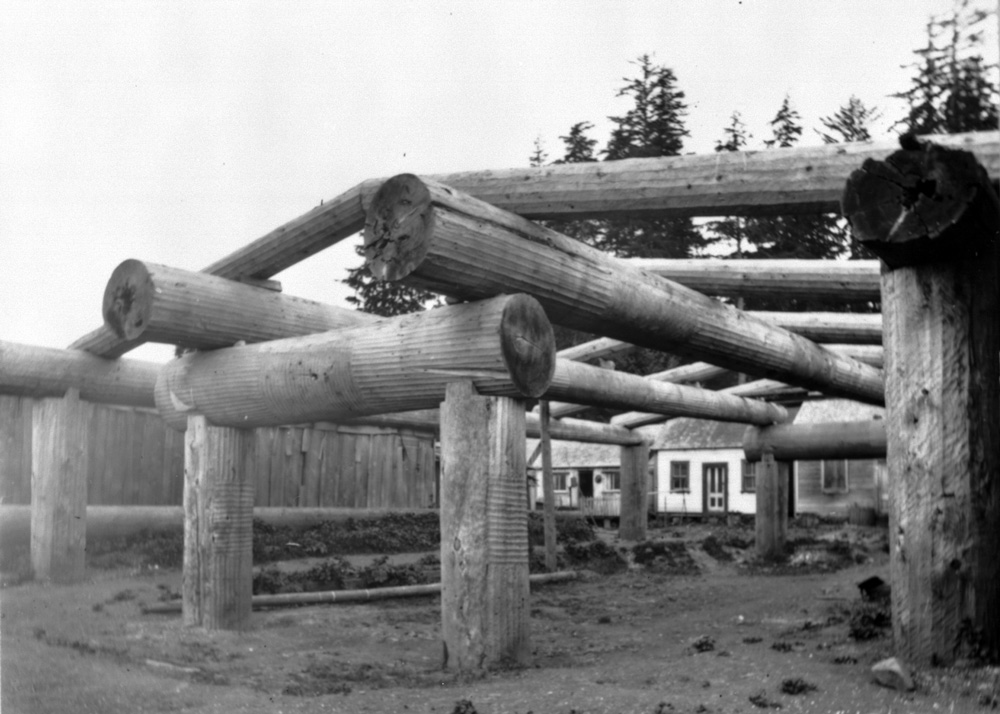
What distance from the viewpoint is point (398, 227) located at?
5.11 metres

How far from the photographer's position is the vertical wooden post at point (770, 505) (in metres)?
15.9

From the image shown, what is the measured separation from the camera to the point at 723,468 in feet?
107

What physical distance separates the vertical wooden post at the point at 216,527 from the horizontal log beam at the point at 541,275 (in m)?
3.05

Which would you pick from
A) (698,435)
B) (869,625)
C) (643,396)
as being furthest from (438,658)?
(698,435)

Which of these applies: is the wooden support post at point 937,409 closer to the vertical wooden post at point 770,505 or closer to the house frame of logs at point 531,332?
the house frame of logs at point 531,332

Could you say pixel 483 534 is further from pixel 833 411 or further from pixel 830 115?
pixel 833 411

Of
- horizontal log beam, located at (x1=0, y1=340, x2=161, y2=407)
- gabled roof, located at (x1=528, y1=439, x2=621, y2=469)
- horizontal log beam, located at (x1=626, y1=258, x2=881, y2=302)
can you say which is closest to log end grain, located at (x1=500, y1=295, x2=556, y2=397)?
horizontal log beam, located at (x1=626, y1=258, x2=881, y2=302)

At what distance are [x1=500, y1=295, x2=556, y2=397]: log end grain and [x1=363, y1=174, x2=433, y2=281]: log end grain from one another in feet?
2.16

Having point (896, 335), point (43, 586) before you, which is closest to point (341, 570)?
point (43, 586)

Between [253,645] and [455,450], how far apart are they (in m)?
2.64

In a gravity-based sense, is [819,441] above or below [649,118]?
below

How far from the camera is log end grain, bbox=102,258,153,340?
6.62m

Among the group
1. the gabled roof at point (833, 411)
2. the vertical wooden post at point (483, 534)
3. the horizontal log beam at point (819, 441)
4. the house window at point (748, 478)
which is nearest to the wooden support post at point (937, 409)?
the vertical wooden post at point (483, 534)

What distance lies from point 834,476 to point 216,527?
82.0 ft
